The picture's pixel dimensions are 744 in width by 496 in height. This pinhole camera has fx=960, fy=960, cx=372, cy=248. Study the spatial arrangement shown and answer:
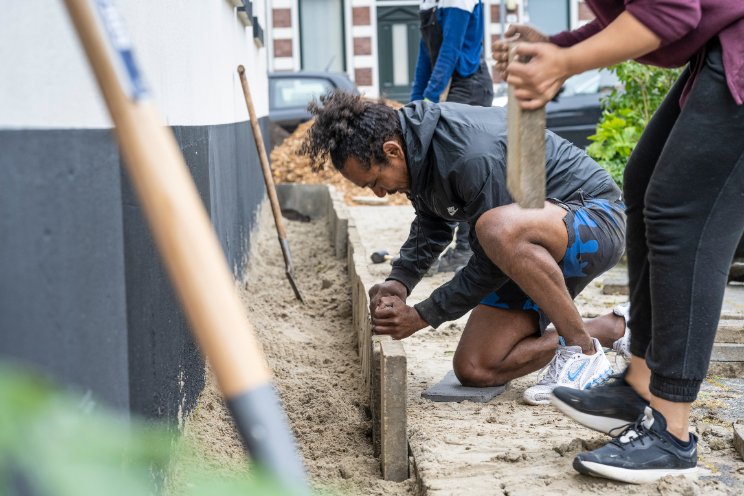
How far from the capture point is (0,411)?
0.67 meters

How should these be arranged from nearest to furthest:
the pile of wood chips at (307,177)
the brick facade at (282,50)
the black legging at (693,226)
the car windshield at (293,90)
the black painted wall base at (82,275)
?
1. the black painted wall base at (82,275)
2. the black legging at (693,226)
3. the pile of wood chips at (307,177)
4. the car windshield at (293,90)
5. the brick facade at (282,50)

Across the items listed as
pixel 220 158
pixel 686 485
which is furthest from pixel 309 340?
pixel 686 485

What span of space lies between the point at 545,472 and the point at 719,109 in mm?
1220

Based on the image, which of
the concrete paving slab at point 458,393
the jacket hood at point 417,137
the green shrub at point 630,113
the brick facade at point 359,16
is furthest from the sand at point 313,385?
the brick facade at point 359,16

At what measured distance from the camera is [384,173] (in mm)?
3807

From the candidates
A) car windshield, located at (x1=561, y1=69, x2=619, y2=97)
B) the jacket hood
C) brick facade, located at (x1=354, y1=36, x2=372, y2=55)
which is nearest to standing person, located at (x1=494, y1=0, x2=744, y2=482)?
the jacket hood

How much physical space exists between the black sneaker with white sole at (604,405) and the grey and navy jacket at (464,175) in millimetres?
923

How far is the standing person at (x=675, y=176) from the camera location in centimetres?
239

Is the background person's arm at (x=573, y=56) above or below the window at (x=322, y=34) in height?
above

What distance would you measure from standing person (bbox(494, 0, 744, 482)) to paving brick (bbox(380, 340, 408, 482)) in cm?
62

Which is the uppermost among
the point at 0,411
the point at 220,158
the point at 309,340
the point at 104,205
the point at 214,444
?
the point at 0,411

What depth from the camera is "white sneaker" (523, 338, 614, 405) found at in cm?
375

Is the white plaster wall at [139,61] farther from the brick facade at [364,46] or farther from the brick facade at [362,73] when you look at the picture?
the brick facade at [364,46]

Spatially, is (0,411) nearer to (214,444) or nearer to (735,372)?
(214,444)
